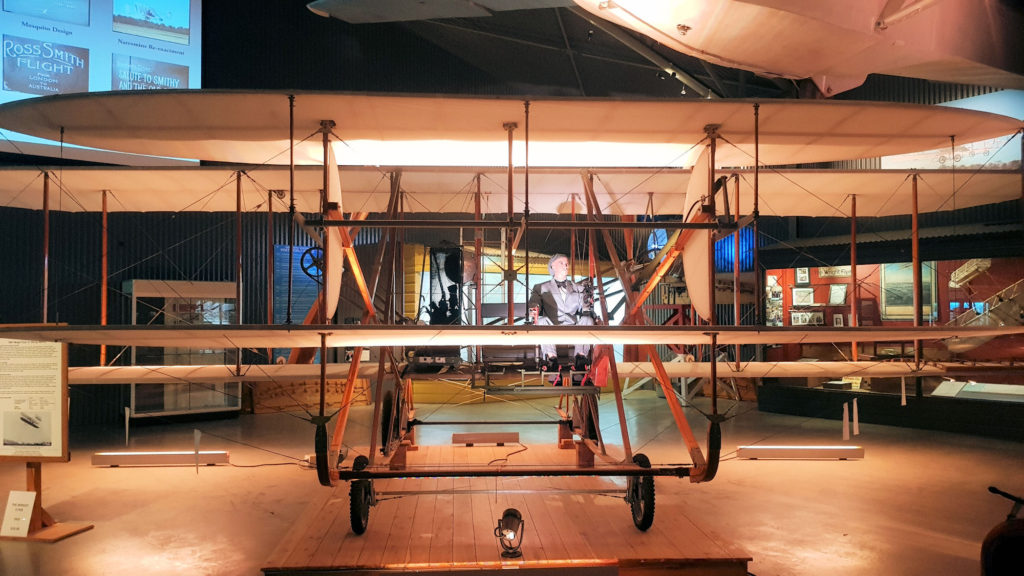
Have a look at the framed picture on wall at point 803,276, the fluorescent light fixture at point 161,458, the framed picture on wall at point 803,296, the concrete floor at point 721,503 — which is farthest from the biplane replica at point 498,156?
the framed picture on wall at point 803,276

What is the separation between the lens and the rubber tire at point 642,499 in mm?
5047

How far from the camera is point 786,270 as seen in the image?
15289mm

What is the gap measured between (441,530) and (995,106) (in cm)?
1225

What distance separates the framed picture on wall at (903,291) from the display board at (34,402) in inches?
527

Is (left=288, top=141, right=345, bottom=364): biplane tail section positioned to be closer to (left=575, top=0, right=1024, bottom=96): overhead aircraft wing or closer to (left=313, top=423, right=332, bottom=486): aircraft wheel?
(left=313, top=423, right=332, bottom=486): aircraft wheel

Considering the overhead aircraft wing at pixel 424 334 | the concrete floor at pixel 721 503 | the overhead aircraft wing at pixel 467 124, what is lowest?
the concrete floor at pixel 721 503

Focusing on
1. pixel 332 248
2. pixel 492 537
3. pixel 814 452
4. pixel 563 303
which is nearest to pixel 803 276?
pixel 814 452

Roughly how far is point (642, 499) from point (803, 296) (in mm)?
11054

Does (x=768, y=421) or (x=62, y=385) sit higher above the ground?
(x=62, y=385)

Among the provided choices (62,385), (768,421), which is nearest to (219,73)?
(62,385)

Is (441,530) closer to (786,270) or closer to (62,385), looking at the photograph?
(62,385)

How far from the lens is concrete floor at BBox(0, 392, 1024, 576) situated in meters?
5.23

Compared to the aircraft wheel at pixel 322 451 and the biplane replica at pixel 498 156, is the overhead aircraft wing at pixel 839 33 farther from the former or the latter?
the aircraft wheel at pixel 322 451

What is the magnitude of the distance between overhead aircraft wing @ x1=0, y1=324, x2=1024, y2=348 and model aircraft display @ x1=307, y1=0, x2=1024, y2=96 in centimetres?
179
